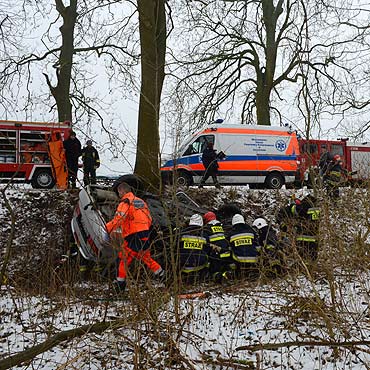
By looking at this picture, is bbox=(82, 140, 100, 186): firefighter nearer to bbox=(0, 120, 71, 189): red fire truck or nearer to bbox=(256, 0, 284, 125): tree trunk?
bbox=(0, 120, 71, 189): red fire truck

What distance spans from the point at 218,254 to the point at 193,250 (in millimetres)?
473

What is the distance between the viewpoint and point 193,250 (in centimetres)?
621

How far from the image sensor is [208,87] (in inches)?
777

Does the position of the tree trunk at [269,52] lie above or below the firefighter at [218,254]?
above

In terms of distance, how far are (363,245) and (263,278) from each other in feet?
3.90

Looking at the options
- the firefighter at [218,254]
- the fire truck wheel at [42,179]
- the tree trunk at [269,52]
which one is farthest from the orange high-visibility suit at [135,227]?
the tree trunk at [269,52]

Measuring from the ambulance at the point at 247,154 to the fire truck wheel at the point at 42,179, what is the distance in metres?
3.99

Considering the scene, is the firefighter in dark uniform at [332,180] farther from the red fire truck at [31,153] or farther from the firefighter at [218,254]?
the red fire truck at [31,153]

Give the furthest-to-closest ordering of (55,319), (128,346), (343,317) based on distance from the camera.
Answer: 1. (55,319)
2. (343,317)
3. (128,346)

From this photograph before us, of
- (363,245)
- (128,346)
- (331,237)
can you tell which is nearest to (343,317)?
(331,237)

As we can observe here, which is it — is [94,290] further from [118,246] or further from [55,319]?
[118,246]

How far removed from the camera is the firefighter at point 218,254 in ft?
21.2

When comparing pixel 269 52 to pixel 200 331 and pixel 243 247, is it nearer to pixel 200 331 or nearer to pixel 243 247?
pixel 243 247

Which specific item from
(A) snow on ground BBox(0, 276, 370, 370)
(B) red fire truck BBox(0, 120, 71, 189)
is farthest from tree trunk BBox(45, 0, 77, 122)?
(A) snow on ground BBox(0, 276, 370, 370)
